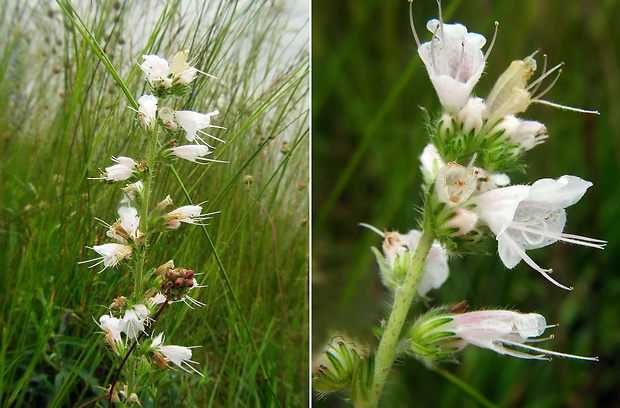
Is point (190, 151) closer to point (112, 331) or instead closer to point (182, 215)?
point (182, 215)

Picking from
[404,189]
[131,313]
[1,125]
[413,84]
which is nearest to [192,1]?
[1,125]

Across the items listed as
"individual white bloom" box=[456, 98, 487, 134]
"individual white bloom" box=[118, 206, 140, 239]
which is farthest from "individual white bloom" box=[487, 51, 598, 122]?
"individual white bloom" box=[118, 206, 140, 239]

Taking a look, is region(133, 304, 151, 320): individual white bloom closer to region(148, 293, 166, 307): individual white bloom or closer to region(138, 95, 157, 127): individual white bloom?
region(148, 293, 166, 307): individual white bloom

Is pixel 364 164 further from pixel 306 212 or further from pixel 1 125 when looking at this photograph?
pixel 1 125

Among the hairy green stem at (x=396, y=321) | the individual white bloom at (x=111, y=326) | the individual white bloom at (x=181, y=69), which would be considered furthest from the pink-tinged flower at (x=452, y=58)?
the individual white bloom at (x=111, y=326)

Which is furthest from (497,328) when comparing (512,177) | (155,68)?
(512,177)

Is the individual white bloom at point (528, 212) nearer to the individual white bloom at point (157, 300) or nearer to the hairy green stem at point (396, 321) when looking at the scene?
the hairy green stem at point (396, 321)
